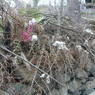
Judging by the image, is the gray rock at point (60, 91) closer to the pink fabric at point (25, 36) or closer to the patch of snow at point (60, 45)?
the patch of snow at point (60, 45)

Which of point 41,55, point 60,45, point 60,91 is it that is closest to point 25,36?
point 41,55

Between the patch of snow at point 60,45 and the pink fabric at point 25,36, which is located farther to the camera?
the patch of snow at point 60,45

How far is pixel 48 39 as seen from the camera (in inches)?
110

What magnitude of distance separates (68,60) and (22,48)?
501 mm

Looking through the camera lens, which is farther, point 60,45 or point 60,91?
point 60,45

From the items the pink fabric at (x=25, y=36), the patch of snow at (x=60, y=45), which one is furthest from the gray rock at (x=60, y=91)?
the pink fabric at (x=25, y=36)

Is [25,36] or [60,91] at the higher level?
[25,36]

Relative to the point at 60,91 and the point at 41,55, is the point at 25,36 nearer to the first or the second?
the point at 41,55

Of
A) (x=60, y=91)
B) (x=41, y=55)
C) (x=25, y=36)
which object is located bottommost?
(x=60, y=91)

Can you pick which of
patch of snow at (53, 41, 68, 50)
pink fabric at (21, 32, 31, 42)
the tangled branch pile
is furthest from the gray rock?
pink fabric at (21, 32, 31, 42)

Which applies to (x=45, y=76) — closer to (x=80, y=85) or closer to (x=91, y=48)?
(x=80, y=85)

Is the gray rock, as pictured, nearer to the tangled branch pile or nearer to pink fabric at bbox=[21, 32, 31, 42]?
the tangled branch pile

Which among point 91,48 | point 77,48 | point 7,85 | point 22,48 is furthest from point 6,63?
point 91,48

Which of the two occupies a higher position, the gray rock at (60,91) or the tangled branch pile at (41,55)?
the tangled branch pile at (41,55)
